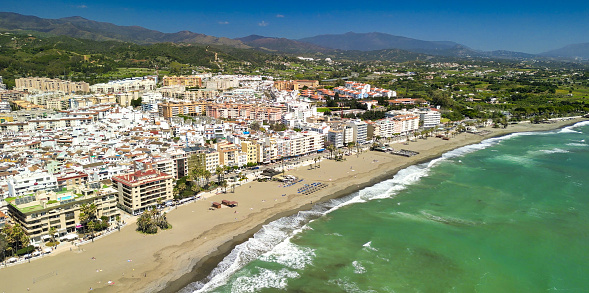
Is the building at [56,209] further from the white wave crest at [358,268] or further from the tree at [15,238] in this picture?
the white wave crest at [358,268]

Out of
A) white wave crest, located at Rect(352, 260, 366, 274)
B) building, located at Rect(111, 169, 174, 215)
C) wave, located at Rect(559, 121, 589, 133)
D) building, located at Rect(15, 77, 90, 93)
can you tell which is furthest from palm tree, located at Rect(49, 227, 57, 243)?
wave, located at Rect(559, 121, 589, 133)

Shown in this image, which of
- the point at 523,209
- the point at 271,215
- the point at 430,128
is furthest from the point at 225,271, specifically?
the point at 430,128

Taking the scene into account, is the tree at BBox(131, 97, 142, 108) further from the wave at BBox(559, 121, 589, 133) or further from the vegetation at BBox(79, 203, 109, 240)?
the wave at BBox(559, 121, 589, 133)

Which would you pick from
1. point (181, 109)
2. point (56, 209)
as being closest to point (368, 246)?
point (56, 209)

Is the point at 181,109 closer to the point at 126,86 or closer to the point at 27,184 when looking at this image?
the point at 126,86

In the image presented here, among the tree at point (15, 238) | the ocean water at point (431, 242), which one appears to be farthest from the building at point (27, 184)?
the ocean water at point (431, 242)

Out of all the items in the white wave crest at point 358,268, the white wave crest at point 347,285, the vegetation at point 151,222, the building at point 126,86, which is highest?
the building at point 126,86

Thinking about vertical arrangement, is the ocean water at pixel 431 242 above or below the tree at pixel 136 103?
below
